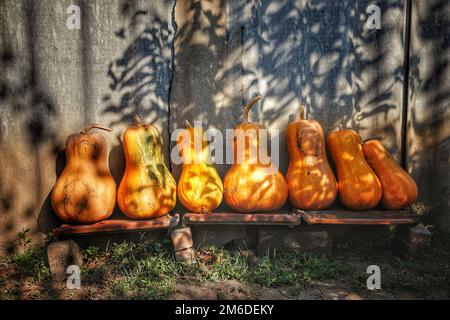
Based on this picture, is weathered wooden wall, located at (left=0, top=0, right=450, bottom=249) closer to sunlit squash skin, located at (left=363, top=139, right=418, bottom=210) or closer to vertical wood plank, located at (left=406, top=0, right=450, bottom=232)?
vertical wood plank, located at (left=406, top=0, right=450, bottom=232)

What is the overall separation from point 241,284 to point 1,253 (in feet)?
8.66

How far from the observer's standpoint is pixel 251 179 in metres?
3.58

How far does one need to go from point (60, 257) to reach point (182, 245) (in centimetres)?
117

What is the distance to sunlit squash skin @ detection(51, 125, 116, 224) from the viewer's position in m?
3.37

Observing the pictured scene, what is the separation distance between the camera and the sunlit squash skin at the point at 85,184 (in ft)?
11.1

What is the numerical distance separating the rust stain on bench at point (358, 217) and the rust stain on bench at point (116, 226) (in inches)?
54.5

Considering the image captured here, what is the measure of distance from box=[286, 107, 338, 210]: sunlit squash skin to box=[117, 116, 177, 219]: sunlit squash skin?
1.32 m

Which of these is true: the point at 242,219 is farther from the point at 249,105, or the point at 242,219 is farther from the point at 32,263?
the point at 32,263

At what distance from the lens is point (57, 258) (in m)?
3.31

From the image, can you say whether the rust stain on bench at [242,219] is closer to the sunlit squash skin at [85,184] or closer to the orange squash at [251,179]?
the orange squash at [251,179]

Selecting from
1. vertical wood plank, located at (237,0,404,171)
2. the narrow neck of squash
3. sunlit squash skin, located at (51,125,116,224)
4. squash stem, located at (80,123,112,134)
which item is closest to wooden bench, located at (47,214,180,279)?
sunlit squash skin, located at (51,125,116,224)

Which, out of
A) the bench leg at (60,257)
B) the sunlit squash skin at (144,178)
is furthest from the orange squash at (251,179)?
the bench leg at (60,257)

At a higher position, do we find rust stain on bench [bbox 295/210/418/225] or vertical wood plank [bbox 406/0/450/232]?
vertical wood plank [bbox 406/0/450/232]

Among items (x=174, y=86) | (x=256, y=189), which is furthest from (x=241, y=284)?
(x=174, y=86)
